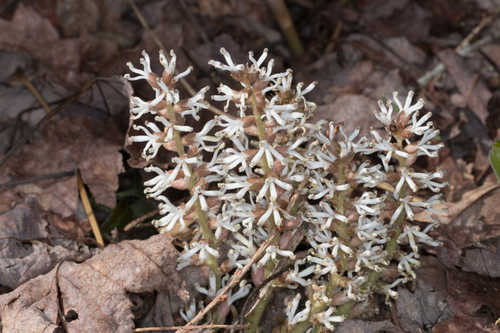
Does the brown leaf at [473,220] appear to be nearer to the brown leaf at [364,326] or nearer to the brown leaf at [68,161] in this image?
the brown leaf at [364,326]

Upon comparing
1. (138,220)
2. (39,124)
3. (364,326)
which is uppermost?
(39,124)

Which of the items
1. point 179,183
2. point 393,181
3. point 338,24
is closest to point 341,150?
point 393,181

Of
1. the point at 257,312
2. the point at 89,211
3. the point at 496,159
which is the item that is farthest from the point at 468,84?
the point at 89,211

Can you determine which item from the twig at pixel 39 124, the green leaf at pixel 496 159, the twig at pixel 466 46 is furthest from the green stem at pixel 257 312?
the twig at pixel 466 46

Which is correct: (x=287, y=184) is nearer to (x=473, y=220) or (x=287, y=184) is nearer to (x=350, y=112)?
(x=473, y=220)

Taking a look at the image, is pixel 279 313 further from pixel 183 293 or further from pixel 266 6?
pixel 266 6
